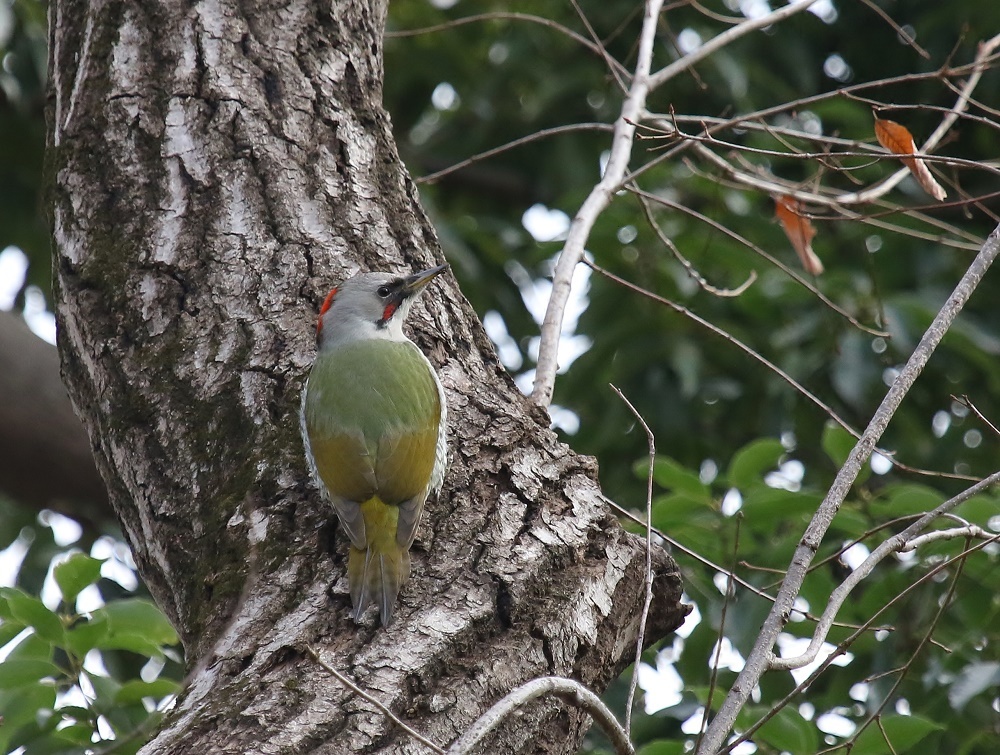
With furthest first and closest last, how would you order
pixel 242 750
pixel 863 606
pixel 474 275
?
pixel 474 275
pixel 863 606
pixel 242 750

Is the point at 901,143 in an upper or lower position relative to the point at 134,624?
upper

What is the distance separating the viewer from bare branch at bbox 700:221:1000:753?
6.38ft

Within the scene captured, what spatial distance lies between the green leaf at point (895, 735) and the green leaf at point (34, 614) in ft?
6.87

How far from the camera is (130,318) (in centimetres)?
288

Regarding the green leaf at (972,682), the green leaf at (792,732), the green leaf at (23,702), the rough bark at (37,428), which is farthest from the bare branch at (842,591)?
the rough bark at (37,428)

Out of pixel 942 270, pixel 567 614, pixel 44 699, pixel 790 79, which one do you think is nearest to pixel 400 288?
pixel 567 614

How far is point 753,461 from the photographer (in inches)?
147

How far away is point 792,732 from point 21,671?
1.99 metres

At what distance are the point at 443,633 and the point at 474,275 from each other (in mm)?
3391

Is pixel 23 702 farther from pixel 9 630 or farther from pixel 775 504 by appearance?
pixel 775 504

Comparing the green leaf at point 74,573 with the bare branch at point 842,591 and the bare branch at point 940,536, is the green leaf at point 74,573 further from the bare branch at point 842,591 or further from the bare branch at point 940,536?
the bare branch at point 940,536

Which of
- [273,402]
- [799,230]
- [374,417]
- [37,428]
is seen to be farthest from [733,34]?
[37,428]

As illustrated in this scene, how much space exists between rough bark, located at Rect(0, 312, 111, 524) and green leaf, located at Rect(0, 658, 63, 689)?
2.49 metres

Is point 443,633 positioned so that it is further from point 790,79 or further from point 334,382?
point 790,79
